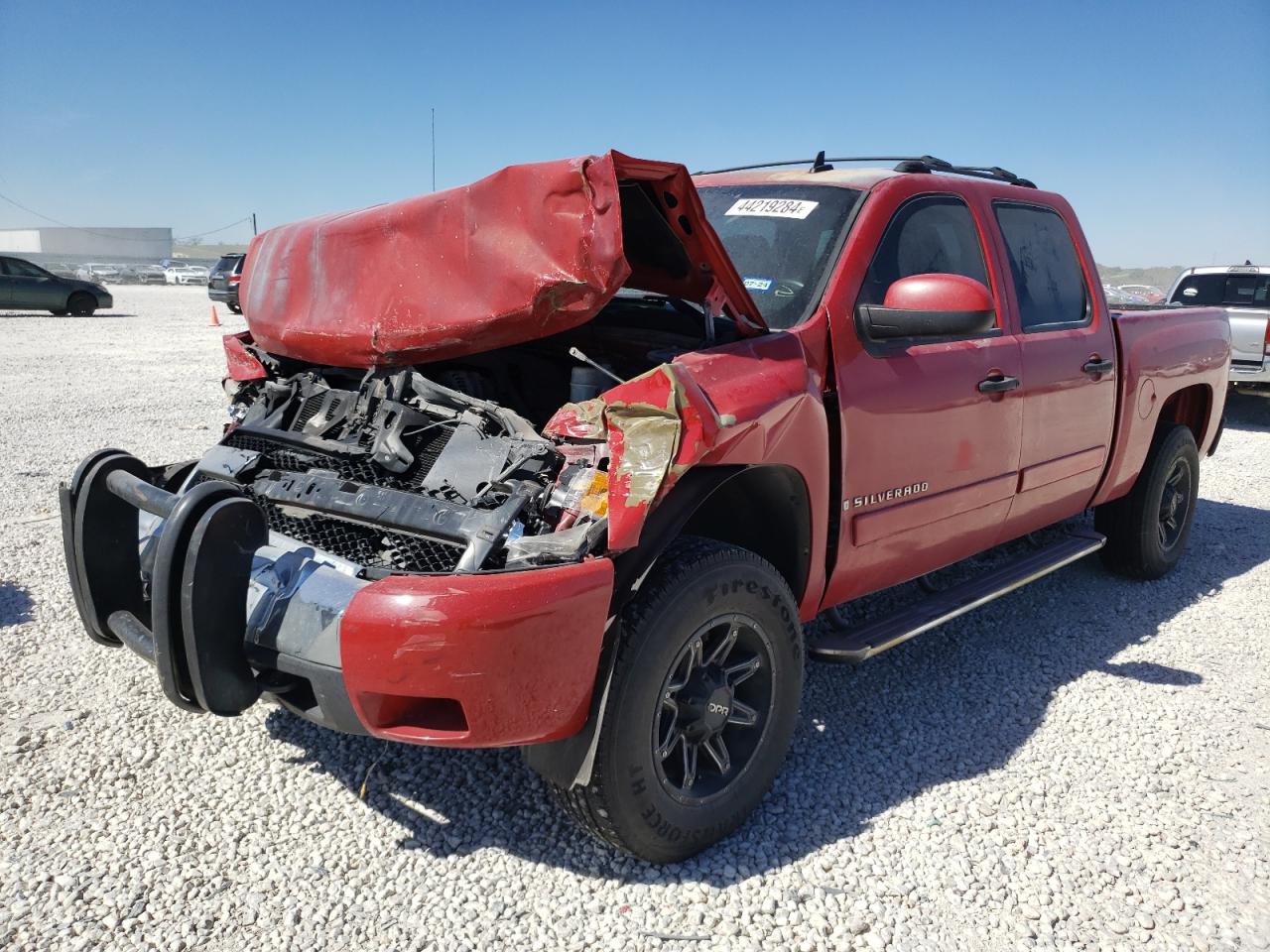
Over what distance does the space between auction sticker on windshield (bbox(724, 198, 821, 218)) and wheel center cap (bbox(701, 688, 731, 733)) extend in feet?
5.84

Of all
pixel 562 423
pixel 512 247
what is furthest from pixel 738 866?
pixel 512 247

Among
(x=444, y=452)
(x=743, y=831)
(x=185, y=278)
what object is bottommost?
(x=743, y=831)

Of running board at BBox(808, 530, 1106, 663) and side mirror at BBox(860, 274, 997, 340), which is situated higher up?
side mirror at BBox(860, 274, 997, 340)

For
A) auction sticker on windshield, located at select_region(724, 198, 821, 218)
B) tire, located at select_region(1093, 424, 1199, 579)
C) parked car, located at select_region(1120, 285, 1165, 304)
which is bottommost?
tire, located at select_region(1093, 424, 1199, 579)

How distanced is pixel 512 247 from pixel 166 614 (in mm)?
1317

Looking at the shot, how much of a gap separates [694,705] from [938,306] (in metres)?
1.47

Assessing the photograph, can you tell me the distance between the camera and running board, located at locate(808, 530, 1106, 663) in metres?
3.08

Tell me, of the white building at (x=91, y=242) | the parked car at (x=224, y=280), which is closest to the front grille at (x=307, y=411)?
the parked car at (x=224, y=280)

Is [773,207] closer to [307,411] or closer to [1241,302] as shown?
[307,411]

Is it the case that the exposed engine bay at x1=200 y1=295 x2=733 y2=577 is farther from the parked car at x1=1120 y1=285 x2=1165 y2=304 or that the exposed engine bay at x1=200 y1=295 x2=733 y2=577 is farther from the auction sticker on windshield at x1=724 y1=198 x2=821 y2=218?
the parked car at x1=1120 y1=285 x2=1165 y2=304

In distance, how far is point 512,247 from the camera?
8.56ft

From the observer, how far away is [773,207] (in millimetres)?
3543

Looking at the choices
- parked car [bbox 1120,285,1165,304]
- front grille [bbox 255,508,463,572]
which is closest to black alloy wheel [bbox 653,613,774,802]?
front grille [bbox 255,508,463,572]

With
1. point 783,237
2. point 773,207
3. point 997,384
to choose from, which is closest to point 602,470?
point 783,237
